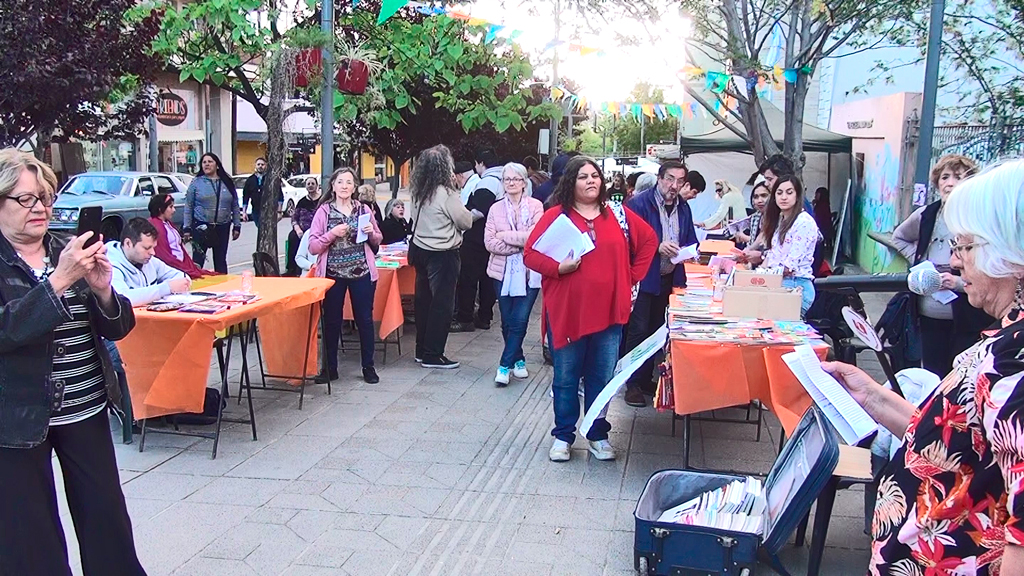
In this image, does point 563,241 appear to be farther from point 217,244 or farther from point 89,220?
point 217,244

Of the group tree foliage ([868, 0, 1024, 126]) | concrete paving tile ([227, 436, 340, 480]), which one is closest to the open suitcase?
concrete paving tile ([227, 436, 340, 480])

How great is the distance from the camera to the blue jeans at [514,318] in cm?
698

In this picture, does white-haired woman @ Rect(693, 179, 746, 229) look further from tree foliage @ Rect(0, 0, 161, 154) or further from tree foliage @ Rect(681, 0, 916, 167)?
tree foliage @ Rect(0, 0, 161, 154)

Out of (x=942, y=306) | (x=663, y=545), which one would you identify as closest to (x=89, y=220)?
(x=663, y=545)

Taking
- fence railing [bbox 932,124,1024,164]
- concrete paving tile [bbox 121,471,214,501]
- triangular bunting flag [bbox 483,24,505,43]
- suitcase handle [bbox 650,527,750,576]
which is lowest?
concrete paving tile [bbox 121,471,214,501]

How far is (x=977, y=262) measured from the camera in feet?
5.74

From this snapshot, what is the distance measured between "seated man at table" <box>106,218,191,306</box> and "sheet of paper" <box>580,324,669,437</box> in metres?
2.72

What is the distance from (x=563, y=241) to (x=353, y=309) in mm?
2625

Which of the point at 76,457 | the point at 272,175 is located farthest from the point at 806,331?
the point at 272,175

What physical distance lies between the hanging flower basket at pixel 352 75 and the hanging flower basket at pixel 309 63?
192 mm

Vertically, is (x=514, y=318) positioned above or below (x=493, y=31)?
below

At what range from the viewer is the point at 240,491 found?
476 cm

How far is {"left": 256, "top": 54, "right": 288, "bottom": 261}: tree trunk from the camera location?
8.52 m

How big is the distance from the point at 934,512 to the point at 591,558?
8.13 feet
